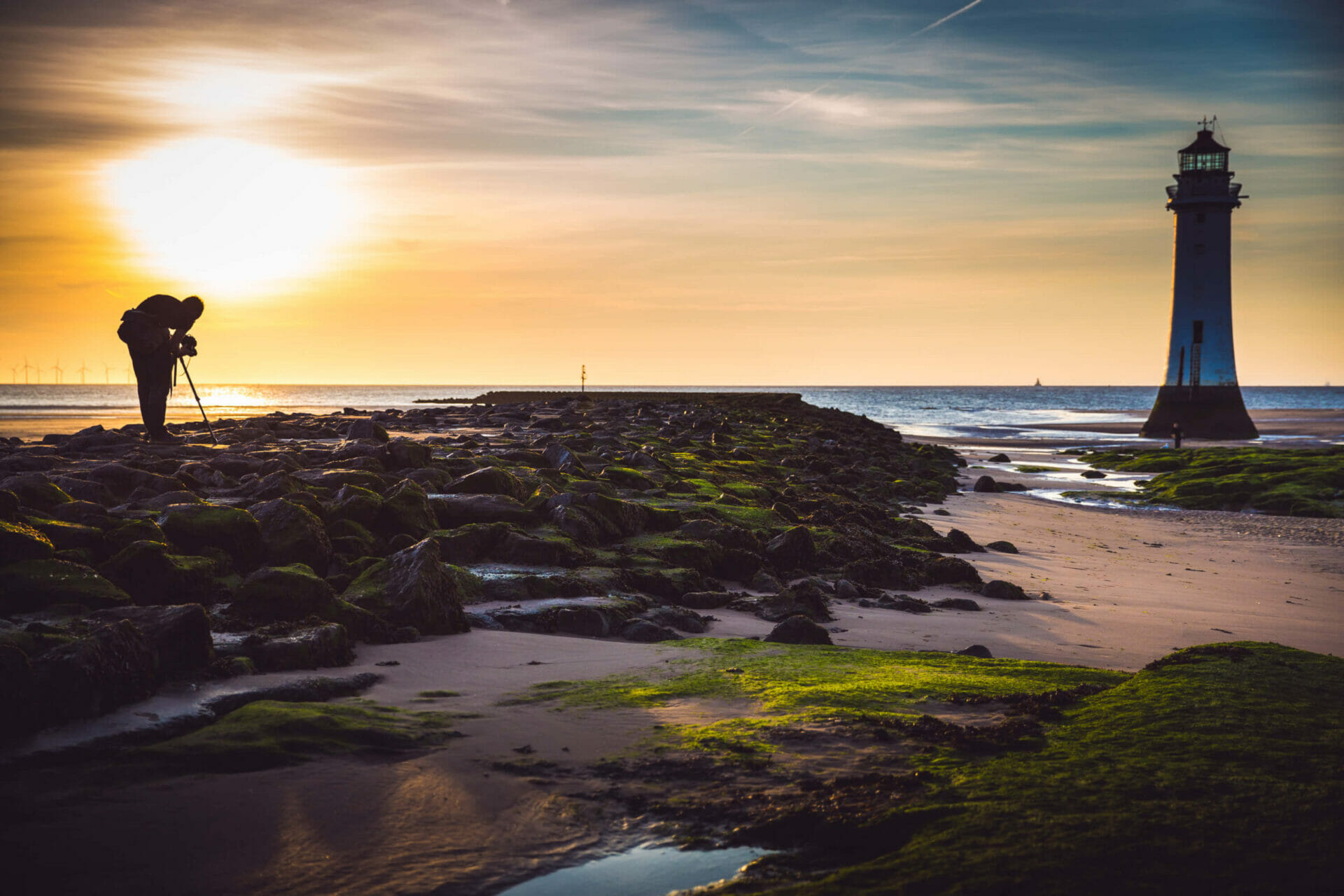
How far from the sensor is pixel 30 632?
487cm

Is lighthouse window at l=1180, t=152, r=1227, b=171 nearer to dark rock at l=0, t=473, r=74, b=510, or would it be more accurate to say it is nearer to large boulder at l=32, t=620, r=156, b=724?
dark rock at l=0, t=473, r=74, b=510

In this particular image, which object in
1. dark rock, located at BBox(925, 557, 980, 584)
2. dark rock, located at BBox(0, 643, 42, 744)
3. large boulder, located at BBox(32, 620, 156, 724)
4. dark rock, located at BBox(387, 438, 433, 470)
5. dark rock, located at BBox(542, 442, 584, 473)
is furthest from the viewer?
dark rock, located at BBox(542, 442, 584, 473)

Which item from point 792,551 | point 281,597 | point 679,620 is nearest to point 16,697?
point 281,597

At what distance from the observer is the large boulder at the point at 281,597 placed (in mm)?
6352

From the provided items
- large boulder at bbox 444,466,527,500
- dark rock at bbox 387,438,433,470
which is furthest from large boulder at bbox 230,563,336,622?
dark rock at bbox 387,438,433,470

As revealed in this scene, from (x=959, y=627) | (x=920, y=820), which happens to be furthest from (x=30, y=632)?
(x=959, y=627)

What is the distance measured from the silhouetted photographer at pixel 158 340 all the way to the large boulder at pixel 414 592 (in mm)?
11139

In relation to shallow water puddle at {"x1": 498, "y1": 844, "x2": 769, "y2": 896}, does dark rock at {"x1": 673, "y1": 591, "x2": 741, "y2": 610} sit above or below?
above

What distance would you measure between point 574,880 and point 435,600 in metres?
3.53

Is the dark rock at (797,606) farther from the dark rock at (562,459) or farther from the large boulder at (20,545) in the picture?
the large boulder at (20,545)

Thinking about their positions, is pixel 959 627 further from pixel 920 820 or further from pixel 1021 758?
pixel 920 820

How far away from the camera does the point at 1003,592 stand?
996 cm

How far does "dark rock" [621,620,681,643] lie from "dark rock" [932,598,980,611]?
341 cm

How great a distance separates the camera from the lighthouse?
43.3m
